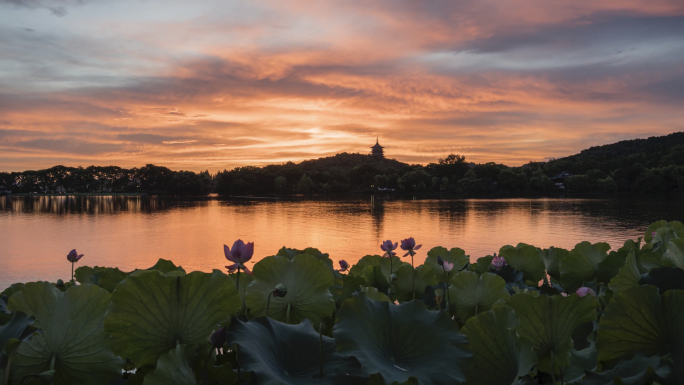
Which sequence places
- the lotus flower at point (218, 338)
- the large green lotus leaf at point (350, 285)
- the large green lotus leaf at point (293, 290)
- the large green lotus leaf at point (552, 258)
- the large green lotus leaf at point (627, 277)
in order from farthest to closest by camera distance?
the large green lotus leaf at point (552, 258) → the large green lotus leaf at point (350, 285) → the large green lotus leaf at point (627, 277) → the large green lotus leaf at point (293, 290) → the lotus flower at point (218, 338)

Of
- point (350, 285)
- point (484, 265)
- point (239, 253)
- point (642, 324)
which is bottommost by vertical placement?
point (484, 265)

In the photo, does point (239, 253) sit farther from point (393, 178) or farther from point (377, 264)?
point (393, 178)

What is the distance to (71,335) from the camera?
101 centimetres

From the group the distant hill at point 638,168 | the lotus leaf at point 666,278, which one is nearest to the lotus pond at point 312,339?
the lotus leaf at point 666,278

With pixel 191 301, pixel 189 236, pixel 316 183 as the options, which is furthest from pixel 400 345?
pixel 316 183

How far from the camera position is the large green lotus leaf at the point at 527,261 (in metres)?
2.82

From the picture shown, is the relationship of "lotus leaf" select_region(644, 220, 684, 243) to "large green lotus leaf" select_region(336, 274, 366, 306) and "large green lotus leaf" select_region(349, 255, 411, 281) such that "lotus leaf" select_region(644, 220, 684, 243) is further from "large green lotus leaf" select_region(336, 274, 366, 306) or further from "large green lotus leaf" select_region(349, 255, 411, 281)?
"large green lotus leaf" select_region(336, 274, 366, 306)

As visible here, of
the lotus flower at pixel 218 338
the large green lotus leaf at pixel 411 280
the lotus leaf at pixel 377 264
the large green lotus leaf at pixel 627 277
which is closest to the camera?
the lotus flower at pixel 218 338

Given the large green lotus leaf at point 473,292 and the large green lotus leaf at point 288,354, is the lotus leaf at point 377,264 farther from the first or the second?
the large green lotus leaf at point 288,354

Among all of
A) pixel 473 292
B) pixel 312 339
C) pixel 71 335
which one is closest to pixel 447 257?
pixel 473 292

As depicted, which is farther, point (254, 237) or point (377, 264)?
point (254, 237)

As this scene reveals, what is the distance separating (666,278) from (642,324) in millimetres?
519

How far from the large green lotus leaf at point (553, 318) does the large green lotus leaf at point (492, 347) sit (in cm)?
10

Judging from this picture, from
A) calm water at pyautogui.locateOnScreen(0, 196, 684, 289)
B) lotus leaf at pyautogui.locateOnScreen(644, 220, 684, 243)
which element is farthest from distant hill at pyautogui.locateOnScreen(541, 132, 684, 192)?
lotus leaf at pyautogui.locateOnScreen(644, 220, 684, 243)
